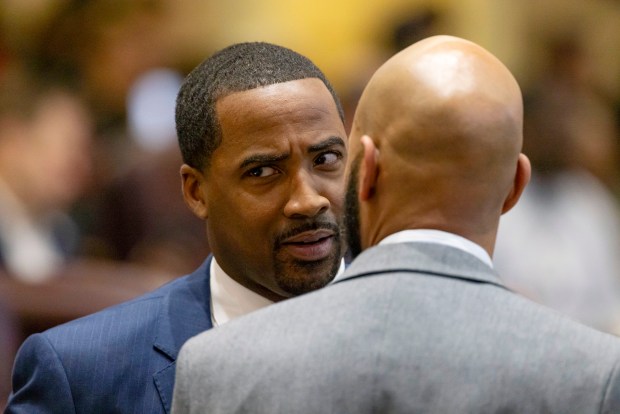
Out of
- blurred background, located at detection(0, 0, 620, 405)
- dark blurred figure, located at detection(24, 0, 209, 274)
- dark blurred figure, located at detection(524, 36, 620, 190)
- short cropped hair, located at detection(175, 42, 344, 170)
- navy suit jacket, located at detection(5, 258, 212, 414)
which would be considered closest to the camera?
navy suit jacket, located at detection(5, 258, 212, 414)

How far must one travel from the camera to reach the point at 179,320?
274 centimetres

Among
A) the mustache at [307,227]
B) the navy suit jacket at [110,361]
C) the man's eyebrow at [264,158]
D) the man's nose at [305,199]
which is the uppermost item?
the man's eyebrow at [264,158]

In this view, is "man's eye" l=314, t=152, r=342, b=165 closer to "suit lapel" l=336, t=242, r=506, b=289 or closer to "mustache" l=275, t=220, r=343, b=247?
"mustache" l=275, t=220, r=343, b=247

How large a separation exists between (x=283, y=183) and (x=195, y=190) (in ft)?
0.88

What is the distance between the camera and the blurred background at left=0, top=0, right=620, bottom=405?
17.1 ft

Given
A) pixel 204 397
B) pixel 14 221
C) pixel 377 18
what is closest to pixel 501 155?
pixel 204 397

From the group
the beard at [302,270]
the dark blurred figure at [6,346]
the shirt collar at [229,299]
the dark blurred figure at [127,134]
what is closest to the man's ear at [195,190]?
the shirt collar at [229,299]

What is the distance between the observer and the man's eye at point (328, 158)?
2.69 m

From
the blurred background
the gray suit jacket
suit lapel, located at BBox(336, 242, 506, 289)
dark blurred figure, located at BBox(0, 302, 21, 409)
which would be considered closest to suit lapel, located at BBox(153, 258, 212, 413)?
the gray suit jacket

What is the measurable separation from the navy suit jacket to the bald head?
0.75 meters

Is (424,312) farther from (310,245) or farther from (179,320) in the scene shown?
(179,320)

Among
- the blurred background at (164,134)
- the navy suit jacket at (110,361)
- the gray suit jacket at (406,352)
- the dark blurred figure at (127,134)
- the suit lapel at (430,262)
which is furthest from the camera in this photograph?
the dark blurred figure at (127,134)

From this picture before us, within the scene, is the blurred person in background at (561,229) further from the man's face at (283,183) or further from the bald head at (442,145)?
the bald head at (442,145)

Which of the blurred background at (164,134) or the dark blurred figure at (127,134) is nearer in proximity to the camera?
the blurred background at (164,134)
